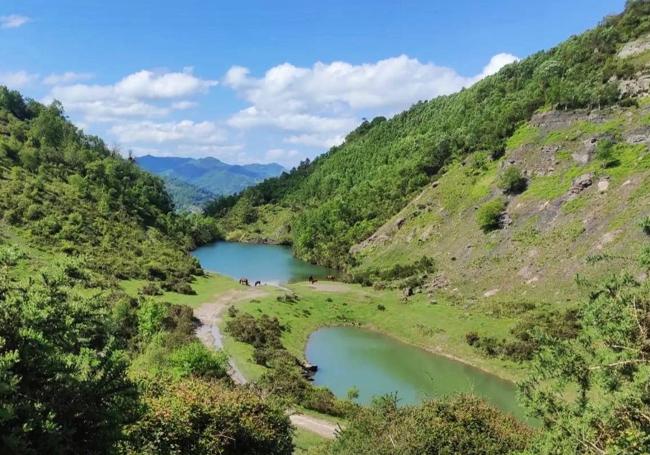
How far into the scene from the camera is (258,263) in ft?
425

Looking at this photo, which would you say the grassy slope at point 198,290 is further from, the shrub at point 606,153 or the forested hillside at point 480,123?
the shrub at point 606,153

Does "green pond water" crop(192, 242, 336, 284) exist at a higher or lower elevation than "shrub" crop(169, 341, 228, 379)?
lower

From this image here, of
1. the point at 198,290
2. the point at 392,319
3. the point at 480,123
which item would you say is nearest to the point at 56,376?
the point at 392,319

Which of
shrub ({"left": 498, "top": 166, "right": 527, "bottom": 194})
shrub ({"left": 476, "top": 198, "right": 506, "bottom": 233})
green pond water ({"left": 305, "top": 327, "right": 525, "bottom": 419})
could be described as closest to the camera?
green pond water ({"left": 305, "top": 327, "right": 525, "bottom": 419})

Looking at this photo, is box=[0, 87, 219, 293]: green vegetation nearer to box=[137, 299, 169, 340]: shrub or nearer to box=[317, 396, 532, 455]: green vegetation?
box=[137, 299, 169, 340]: shrub

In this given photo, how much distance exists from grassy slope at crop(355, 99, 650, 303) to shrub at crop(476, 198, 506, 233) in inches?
56.5

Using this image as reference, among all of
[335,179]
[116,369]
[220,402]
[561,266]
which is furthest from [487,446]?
[335,179]

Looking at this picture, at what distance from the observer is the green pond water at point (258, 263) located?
4230 inches

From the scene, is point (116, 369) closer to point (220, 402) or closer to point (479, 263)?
point (220, 402)

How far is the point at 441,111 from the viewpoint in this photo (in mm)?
194625

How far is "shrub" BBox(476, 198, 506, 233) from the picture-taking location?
281 feet

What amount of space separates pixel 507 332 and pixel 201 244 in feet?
411

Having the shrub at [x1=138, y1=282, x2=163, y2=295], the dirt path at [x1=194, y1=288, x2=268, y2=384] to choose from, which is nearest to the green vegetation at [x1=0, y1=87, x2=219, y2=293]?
the shrub at [x1=138, y1=282, x2=163, y2=295]

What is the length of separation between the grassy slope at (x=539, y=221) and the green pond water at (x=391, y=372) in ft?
56.6
